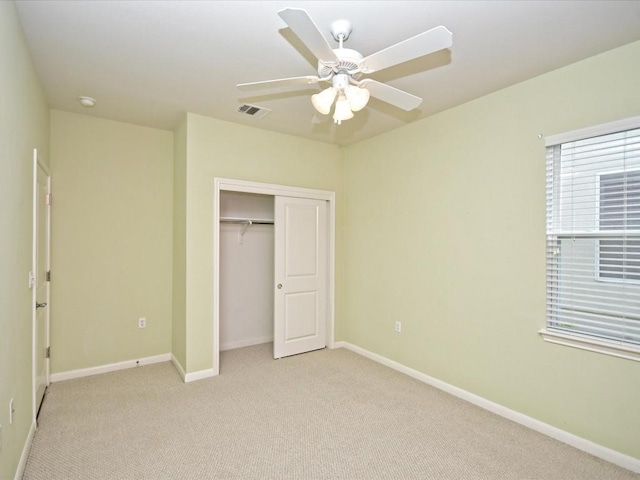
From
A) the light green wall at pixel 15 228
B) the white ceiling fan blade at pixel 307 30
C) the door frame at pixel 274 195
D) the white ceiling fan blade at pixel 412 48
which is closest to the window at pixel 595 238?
the white ceiling fan blade at pixel 412 48

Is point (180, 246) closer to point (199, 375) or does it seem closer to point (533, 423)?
point (199, 375)

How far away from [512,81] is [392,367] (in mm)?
2997

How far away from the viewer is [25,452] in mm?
2199

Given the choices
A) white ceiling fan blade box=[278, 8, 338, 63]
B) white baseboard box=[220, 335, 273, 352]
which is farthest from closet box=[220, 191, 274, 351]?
white ceiling fan blade box=[278, 8, 338, 63]

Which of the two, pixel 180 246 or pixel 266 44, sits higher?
pixel 266 44

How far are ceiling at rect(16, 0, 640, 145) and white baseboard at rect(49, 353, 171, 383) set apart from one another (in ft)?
8.77

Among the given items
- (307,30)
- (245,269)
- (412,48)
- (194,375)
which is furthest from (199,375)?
(412,48)

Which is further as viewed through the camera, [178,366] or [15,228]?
[178,366]

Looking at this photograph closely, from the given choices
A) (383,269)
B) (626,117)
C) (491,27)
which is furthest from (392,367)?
(491,27)

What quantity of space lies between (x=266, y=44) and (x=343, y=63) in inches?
26.1

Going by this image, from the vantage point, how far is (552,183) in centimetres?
256

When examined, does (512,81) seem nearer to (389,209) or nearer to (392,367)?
(389,209)

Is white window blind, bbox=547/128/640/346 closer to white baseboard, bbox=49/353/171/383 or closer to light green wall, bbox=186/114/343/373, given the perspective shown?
light green wall, bbox=186/114/343/373

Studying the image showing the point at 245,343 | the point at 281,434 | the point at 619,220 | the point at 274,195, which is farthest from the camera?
the point at 245,343
